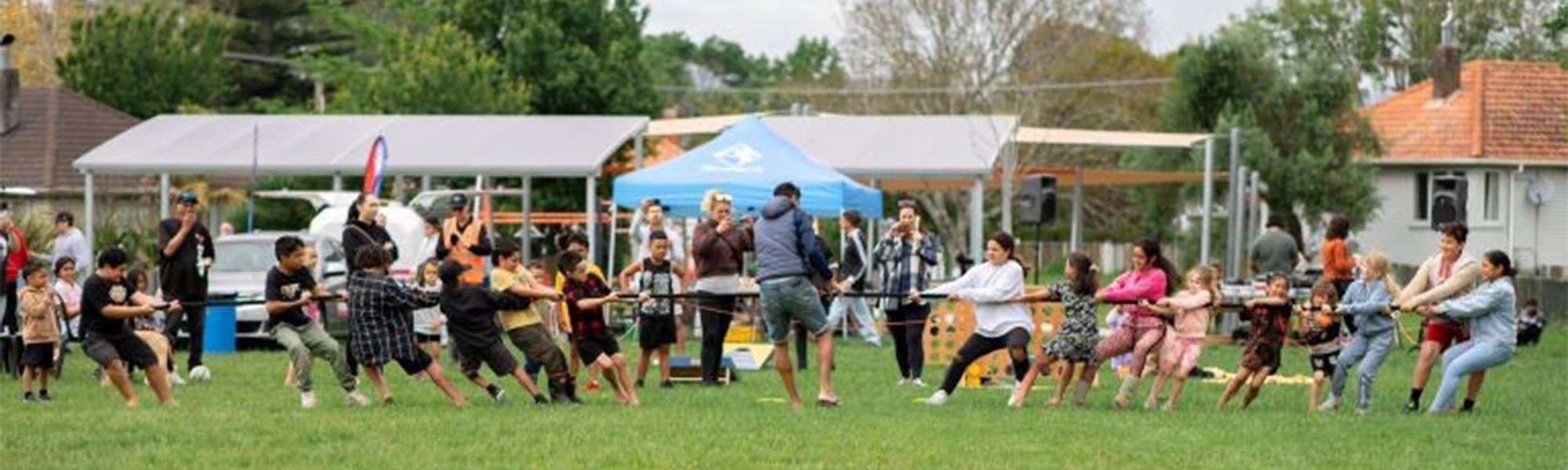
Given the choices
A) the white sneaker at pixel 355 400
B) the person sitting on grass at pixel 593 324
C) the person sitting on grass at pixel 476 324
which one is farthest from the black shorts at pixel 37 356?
the person sitting on grass at pixel 593 324

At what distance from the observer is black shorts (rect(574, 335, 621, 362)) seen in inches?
778

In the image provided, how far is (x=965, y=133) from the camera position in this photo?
3541 cm

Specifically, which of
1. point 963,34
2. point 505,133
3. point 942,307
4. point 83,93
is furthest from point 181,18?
point 942,307

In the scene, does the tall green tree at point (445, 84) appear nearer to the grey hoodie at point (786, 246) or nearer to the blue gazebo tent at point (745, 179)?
the blue gazebo tent at point (745, 179)

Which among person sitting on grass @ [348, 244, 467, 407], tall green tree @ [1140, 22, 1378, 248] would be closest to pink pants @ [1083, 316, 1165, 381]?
person sitting on grass @ [348, 244, 467, 407]

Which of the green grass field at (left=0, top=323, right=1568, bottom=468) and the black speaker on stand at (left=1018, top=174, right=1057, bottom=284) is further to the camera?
the black speaker on stand at (left=1018, top=174, right=1057, bottom=284)

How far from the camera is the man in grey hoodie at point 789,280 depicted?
18891mm

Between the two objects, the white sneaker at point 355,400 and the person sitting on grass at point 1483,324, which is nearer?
the white sneaker at point 355,400

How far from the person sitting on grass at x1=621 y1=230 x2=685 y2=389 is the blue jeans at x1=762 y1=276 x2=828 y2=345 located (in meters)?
1.82

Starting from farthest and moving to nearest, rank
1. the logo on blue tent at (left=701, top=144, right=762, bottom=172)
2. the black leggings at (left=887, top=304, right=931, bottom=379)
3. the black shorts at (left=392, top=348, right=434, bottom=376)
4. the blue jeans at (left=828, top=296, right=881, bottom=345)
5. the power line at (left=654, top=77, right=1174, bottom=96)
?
the power line at (left=654, top=77, right=1174, bottom=96) → the logo on blue tent at (left=701, top=144, right=762, bottom=172) → the blue jeans at (left=828, top=296, right=881, bottom=345) → the black leggings at (left=887, top=304, right=931, bottom=379) → the black shorts at (left=392, top=348, right=434, bottom=376)

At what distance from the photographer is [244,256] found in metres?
31.6

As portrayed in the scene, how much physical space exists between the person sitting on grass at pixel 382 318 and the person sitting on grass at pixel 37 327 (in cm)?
254

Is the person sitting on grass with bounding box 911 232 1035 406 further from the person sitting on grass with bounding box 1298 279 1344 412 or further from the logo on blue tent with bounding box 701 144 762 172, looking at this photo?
the logo on blue tent with bounding box 701 144 762 172

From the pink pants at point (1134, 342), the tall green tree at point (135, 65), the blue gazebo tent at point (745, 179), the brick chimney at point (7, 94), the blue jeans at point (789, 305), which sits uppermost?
the tall green tree at point (135, 65)
